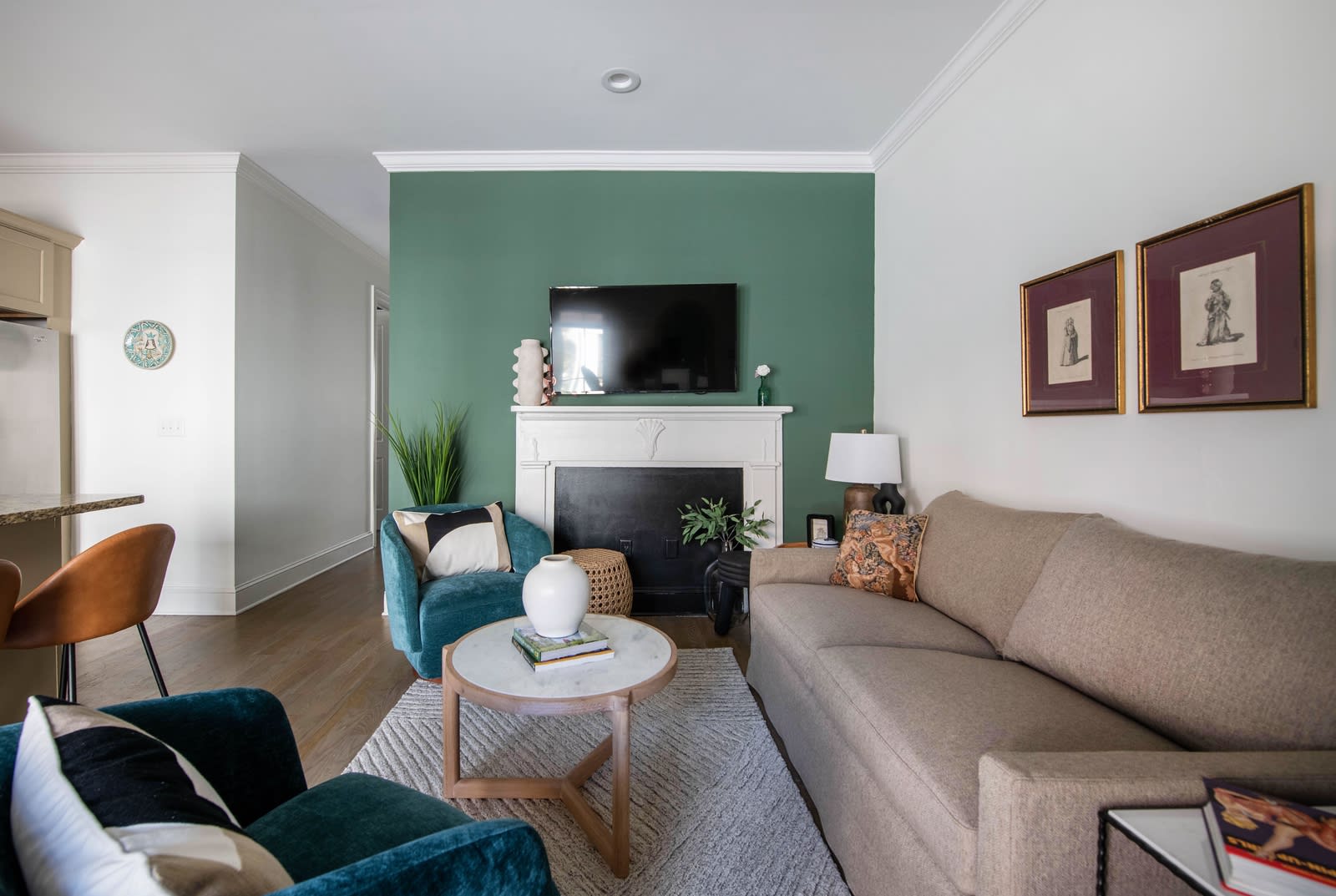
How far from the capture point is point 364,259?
5242 millimetres

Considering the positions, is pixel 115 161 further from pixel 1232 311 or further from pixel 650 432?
pixel 1232 311

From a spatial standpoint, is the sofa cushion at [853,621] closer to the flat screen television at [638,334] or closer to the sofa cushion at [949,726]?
the sofa cushion at [949,726]

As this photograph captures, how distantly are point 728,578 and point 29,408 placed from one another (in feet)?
13.0

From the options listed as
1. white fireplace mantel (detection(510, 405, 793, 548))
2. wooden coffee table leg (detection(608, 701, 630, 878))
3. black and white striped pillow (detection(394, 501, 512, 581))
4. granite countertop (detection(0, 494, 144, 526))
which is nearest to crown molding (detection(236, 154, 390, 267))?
white fireplace mantel (detection(510, 405, 793, 548))

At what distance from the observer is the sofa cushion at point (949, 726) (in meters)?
1.11

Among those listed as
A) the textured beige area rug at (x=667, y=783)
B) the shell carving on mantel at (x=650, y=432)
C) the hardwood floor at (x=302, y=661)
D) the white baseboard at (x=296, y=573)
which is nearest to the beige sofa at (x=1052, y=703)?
the textured beige area rug at (x=667, y=783)

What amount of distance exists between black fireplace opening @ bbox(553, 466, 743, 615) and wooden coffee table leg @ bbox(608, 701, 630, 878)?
211 centimetres

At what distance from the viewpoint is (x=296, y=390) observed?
4246 mm

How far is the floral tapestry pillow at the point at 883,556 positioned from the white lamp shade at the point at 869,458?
1.60ft

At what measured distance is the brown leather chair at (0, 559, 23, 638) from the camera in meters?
1.59

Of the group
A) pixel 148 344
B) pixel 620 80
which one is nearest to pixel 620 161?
pixel 620 80

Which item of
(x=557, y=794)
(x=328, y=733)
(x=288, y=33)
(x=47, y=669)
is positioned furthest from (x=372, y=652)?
(x=288, y=33)

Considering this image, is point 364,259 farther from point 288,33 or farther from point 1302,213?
point 1302,213

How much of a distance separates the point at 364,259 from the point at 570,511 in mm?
3364
